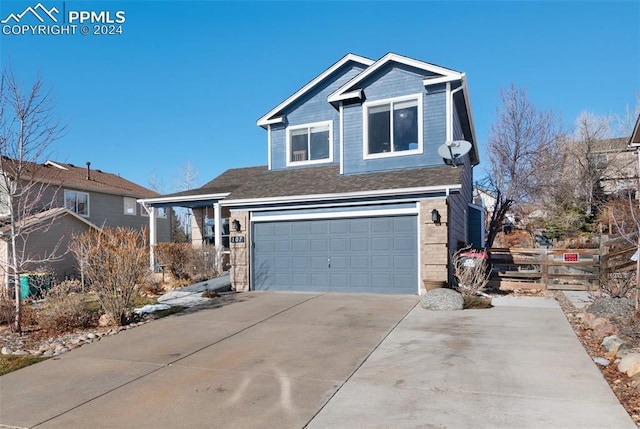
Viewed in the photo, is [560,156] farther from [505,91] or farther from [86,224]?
[86,224]

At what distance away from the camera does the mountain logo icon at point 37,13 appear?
34.9ft

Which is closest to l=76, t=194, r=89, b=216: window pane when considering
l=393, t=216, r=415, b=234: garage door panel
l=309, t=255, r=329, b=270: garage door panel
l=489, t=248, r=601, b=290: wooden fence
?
l=309, t=255, r=329, b=270: garage door panel

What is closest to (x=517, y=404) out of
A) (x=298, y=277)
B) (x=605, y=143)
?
(x=298, y=277)

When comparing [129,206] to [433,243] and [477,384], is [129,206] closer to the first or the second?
[433,243]

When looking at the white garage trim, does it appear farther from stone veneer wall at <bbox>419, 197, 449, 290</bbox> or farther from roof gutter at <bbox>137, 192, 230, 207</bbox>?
roof gutter at <bbox>137, 192, 230, 207</bbox>

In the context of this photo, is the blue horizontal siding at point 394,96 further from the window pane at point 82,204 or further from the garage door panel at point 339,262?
the window pane at point 82,204

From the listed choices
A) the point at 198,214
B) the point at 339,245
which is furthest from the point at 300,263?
the point at 198,214

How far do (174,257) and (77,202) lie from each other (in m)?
11.0

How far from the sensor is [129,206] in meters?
24.3

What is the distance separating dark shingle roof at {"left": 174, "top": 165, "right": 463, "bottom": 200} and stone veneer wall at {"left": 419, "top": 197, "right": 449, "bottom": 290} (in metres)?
0.61

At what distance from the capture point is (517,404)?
13.5 ft

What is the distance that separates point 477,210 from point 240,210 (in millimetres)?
10529

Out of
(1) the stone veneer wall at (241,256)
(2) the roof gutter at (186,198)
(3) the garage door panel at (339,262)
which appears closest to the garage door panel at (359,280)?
(3) the garage door panel at (339,262)

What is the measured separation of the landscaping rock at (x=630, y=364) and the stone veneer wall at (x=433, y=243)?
5.49 meters
